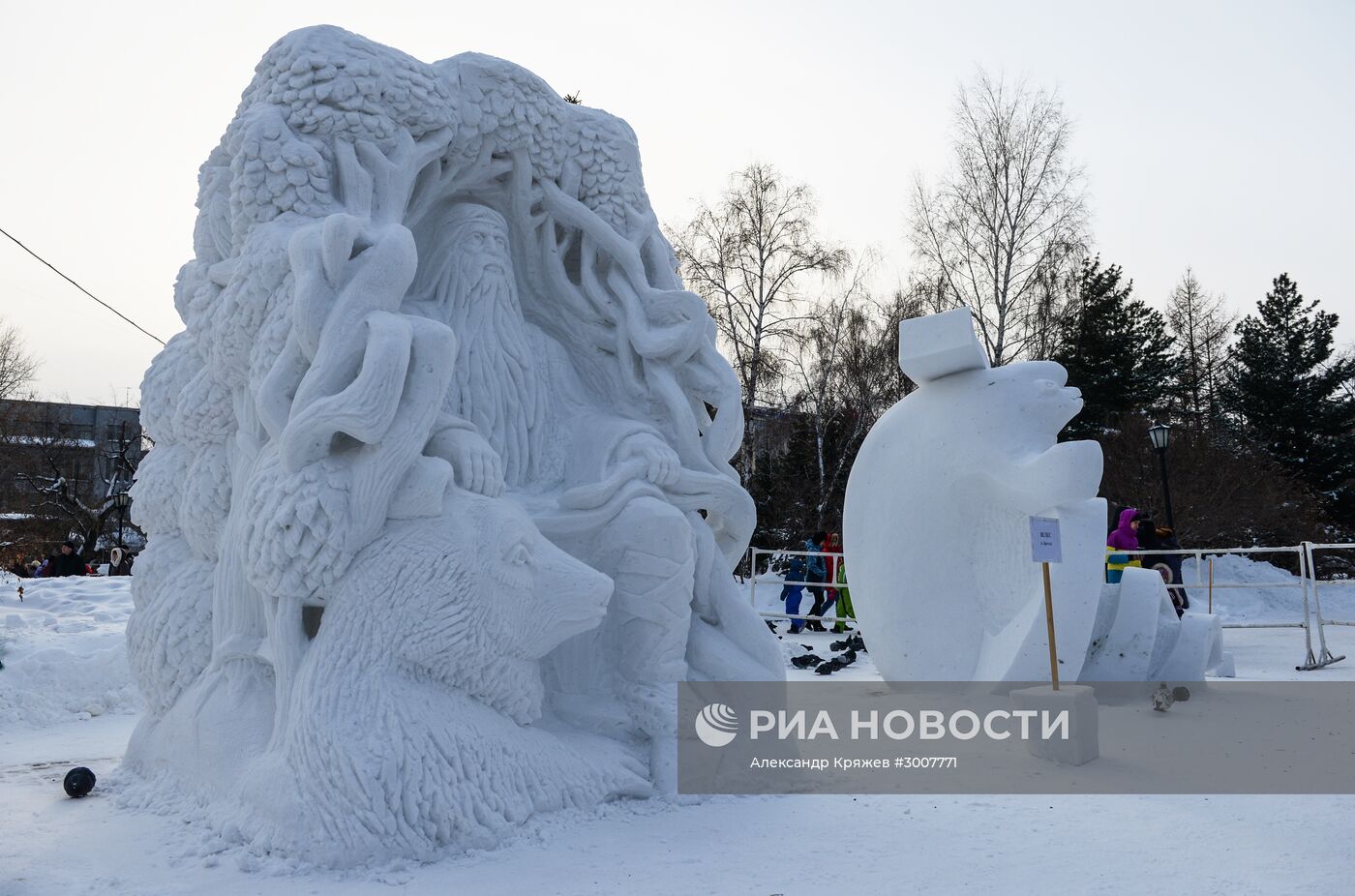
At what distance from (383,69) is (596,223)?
96 cm

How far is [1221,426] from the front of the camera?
21.7 meters

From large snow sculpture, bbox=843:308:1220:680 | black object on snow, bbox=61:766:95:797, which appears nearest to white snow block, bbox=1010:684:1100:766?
large snow sculpture, bbox=843:308:1220:680

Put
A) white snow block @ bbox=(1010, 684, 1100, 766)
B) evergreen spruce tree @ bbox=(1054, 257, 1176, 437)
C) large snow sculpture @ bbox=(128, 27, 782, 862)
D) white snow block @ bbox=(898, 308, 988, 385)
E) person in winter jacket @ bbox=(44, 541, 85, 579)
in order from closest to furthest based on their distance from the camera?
large snow sculpture @ bbox=(128, 27, 782, 862) → white snow block @ bbox=(1010, 684, 1100, 766) → white snow block @ bbox=(898, 308, 988, 385) → person in winter jacket @ bbox=(44, 541, 85, 579) → evergreen spruce tree @ bbox=(1054, 257, 1176, 437)

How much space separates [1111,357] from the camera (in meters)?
20.5

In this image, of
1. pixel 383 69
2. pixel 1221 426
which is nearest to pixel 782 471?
pixel 1221 426

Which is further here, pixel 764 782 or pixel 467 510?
pixel 764 782

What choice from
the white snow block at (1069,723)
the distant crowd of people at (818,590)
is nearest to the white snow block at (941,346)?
the white snow block at (1069,723)

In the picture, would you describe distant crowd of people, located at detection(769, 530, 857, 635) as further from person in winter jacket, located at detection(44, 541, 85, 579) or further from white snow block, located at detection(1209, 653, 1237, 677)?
person in winter jacket, located at detection(44, 541, 85, 579)

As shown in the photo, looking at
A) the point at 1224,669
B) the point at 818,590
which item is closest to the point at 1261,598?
the point at 818,590

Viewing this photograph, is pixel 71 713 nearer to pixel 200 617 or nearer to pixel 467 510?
pixel 200 617

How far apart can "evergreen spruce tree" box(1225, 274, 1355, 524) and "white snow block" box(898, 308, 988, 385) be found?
1725cm

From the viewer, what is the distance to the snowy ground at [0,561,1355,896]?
8.45 ft

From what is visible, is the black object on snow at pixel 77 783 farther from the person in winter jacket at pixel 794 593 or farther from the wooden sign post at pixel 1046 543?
the person in winter jacket at pixel 794 593

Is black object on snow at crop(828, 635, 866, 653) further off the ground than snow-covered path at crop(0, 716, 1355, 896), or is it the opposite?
black object on snow at crop(828, 635, 866, 653)
